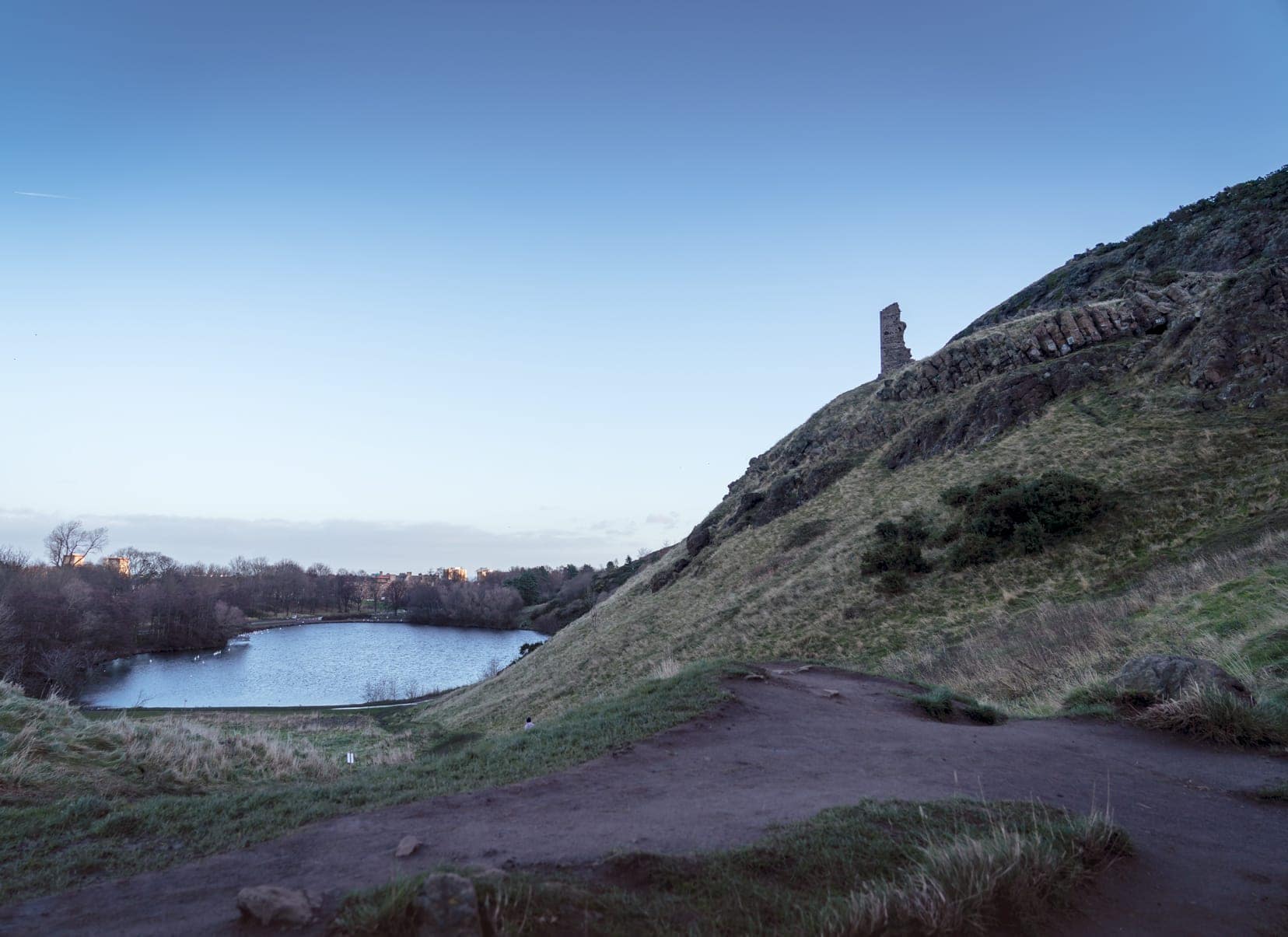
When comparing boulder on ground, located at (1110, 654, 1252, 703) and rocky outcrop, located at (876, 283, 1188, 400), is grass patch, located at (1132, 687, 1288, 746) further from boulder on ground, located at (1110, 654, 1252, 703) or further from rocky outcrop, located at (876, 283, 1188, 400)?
rocky outcrop, located at (876, 283, 1188, 400)

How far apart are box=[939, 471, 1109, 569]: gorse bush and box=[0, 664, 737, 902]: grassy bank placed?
1365cm

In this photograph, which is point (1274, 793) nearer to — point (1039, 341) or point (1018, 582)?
point (1018, 582)

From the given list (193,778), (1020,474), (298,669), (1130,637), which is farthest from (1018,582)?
(298,669)

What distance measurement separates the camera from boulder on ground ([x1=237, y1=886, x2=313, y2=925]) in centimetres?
396

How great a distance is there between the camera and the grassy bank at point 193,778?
5754 mm

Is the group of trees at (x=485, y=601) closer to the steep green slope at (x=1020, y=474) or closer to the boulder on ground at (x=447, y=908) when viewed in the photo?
the steep green slope at (x=1020, y=474)

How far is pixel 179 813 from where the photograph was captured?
655cm

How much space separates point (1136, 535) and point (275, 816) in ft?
70.7

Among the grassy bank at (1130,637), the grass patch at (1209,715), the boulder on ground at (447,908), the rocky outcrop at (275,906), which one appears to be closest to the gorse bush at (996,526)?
the grassy bank at (1130,637)

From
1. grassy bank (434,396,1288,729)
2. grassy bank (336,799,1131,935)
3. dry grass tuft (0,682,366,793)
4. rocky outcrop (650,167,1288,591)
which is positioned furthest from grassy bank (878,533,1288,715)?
rocky outcrop (650,167,1288,591)

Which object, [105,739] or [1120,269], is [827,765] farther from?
[1120,269]

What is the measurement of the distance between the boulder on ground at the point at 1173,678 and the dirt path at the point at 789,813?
93 cm

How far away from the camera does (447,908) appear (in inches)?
146

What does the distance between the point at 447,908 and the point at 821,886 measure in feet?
8.03
